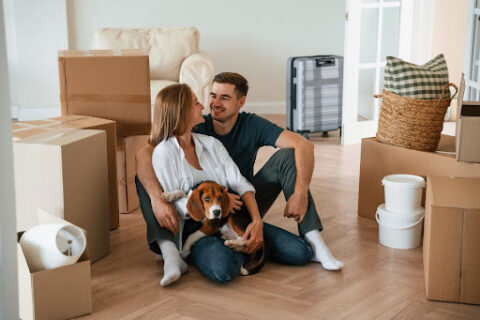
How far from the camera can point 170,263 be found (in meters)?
2.57

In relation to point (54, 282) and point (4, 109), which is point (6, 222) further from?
point (54, 282)

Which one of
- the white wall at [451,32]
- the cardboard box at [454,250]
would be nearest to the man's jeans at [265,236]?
the cardboard box at [454,250]

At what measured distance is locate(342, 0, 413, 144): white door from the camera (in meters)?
5.06

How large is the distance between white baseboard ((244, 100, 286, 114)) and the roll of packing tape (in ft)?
13.7

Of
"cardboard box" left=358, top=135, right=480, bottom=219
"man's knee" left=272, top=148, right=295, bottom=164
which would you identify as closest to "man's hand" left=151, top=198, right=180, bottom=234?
"man's knee" left=272, top=148, right=295, bottom=164

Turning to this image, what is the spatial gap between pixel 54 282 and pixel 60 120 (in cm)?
107

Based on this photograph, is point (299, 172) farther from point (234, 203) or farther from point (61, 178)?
point (61, 178)

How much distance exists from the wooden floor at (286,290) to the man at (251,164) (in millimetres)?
146

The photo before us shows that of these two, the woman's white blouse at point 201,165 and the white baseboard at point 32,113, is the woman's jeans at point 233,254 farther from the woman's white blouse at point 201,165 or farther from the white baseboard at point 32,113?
the white baseboard at point 32,113

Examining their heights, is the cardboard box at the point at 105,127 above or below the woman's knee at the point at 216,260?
above

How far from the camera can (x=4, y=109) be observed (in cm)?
168

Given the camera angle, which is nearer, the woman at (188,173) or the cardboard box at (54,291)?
the cardboard box at (54,291)

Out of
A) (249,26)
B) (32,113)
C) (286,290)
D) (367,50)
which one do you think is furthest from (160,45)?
(286,290)

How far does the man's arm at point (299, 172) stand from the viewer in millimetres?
2764
